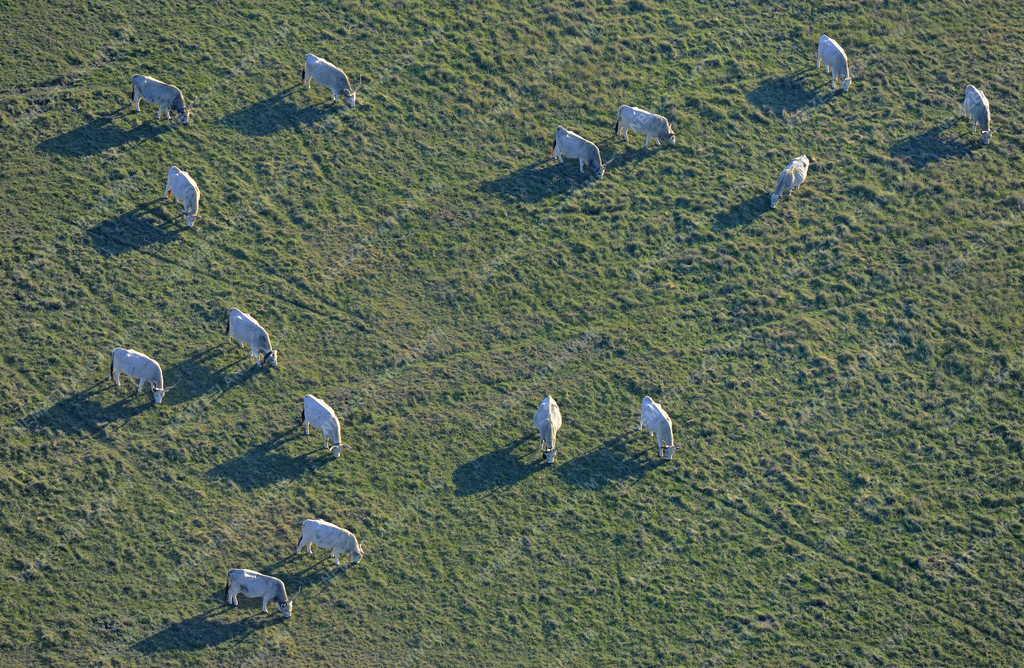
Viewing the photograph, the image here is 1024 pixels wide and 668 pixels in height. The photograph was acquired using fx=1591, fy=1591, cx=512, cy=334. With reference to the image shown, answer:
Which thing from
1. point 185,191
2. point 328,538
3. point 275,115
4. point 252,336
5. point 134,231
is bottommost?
point 328,538

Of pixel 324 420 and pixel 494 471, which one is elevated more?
pixel 324 420

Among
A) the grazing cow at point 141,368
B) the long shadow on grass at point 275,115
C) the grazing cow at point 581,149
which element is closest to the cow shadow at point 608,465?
the grazing cow at point 581,149

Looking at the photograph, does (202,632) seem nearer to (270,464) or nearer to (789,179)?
(270,464)

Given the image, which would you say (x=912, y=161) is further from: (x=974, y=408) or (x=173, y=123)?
(x=173, y=123)

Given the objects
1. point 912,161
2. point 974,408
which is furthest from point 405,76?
point 974,408

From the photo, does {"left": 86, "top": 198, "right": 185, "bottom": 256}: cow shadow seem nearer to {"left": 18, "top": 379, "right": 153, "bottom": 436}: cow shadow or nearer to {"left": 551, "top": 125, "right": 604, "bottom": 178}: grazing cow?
{"left": 18, "top": 379, "right": 153, "bottom": 436}: cow shadow

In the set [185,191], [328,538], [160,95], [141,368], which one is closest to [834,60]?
[185,191]

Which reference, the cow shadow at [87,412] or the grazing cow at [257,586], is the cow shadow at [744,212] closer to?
the cow shadow at [87,412]
